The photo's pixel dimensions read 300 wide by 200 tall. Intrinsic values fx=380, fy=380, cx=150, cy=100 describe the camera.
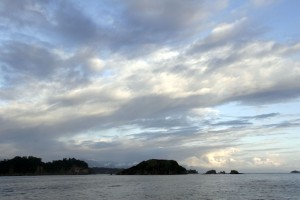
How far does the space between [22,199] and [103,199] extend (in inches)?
870

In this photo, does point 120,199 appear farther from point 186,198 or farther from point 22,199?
point 22,199

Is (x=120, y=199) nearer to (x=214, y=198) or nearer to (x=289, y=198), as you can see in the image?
(x=214, y=198)

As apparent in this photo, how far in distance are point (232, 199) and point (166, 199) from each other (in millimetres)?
15895

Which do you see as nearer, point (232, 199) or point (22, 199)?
point (232, 199)

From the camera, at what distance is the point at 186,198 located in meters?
94.6

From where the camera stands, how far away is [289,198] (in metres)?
94.9

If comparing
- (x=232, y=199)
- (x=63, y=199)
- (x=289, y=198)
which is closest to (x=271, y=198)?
(x=289, y=198)

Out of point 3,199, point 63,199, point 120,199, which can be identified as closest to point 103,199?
point 120,199

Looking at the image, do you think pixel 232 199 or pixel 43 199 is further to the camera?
pixel 43 199

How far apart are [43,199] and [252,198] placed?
5321 cm

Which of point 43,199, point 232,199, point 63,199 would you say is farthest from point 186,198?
point 43,199

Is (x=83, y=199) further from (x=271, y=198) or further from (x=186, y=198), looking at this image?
(x=271, y=198)

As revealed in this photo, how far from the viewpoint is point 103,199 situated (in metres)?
94.1

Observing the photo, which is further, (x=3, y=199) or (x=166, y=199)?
(x=3, y=199)
